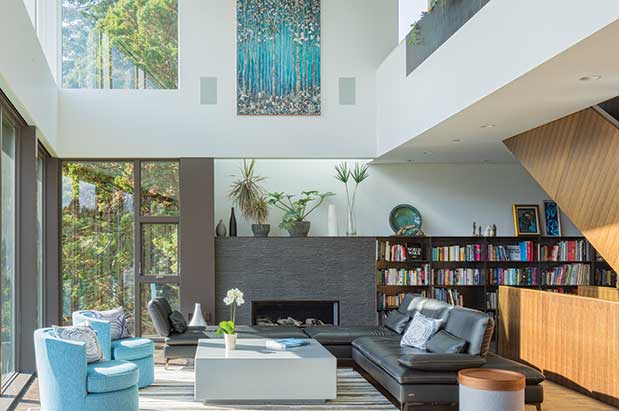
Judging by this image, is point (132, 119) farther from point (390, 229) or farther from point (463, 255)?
point (463, 255)

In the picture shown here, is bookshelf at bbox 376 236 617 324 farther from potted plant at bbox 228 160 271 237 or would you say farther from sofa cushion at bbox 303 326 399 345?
sofa cushion at bbox 303 326 399 345

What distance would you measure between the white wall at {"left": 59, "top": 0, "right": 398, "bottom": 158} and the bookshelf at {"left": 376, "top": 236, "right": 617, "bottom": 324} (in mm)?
1688

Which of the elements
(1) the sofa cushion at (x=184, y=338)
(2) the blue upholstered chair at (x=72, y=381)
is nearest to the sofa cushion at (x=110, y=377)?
(2) the blue upholstered chair at (x=72, y=381)

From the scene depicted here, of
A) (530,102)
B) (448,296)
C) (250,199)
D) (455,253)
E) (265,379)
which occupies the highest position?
(530,102)

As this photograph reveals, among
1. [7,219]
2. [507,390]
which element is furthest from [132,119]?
[507,390]

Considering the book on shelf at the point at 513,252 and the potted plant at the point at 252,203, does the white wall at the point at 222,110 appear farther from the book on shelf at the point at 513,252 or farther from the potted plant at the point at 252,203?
the book on shelf at the point at 513,252

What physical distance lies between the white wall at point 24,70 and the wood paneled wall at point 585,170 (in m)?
5.21

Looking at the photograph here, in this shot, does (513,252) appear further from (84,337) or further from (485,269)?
(84,337)

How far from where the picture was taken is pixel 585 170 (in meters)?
8.45

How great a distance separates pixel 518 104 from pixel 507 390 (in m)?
2.78

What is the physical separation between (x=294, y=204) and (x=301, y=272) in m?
1.09

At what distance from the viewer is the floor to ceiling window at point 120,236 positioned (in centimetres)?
1202

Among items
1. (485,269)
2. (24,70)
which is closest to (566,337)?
(485,269)

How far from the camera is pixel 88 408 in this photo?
6.87m
